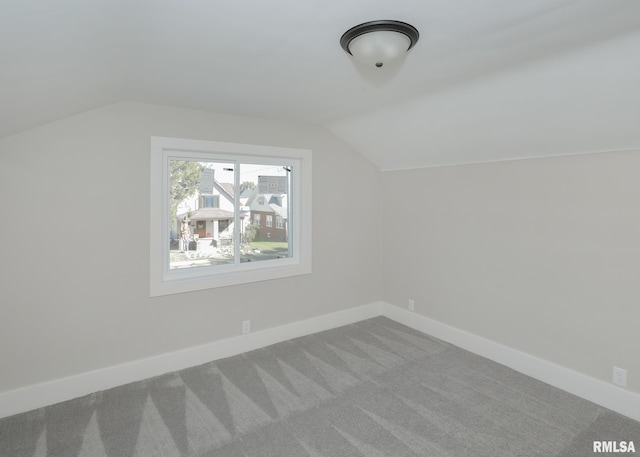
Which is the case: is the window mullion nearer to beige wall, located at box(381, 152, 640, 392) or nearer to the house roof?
the house roof

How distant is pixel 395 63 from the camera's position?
83.2 inches

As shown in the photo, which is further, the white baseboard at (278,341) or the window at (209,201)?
the window at (209,201)

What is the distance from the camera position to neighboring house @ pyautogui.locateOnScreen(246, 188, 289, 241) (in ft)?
12.3

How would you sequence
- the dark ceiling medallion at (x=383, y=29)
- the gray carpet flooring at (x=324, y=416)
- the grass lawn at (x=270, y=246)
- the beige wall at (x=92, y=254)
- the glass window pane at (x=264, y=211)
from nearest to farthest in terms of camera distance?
the dark ceiling medallion at (x=383, y=29) → the gray carpet flooring at (x=324, y=416) → the beige wall at (x=92, y=254) → the glass window pane at (x=264, y=211) → the grass lawn at (x=270, y=246)

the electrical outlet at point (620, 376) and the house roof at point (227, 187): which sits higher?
the house roof at point (227, 187)

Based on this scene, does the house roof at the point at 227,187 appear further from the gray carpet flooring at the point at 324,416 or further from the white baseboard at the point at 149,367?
the gray carpet flooring at the point at 324,416

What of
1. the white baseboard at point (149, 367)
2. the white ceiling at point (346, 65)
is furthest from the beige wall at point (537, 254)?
the white baseboard at point (149, 367)

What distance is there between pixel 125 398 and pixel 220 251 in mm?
1461

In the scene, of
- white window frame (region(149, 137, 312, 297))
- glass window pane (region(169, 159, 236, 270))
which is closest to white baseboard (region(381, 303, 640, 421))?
white window frame (region(149, 137, 312, 297))

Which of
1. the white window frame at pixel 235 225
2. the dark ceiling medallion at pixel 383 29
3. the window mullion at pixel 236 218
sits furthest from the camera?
the window mullion at pixel 236 218

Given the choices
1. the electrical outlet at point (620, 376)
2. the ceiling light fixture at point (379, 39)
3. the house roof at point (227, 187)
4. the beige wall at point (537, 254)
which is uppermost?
the ceiling light fixture at point (379, 39)

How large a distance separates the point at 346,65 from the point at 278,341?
2725mm

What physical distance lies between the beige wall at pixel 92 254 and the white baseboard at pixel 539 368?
6.06 ft

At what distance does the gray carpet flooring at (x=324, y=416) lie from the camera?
215cm
